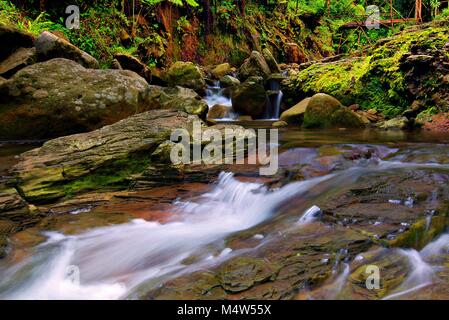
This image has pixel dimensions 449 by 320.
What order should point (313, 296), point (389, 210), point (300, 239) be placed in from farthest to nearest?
point (389, 210) < point (300, 239) < point (313, 296)

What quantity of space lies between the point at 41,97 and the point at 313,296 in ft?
20.8

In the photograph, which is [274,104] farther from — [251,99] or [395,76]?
[395,76]

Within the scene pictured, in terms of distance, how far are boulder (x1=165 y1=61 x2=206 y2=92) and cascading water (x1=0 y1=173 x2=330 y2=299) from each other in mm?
9022

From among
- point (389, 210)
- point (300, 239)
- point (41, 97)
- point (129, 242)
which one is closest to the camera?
point (300, 239)

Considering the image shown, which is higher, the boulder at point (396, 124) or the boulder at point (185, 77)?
the boulder at point (185, 77)

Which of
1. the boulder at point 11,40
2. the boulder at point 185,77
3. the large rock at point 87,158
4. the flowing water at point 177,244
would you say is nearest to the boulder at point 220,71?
the boulder at point 185,77

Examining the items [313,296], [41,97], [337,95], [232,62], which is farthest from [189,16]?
[313,296]

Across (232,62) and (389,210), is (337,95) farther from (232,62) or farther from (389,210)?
(232,62)

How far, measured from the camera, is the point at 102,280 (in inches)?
112

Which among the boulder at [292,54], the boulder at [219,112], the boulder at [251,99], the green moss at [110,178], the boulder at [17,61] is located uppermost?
the boulder at [292,54]

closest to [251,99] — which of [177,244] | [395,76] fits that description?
[395,76]

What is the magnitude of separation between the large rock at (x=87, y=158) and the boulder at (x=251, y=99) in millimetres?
6115

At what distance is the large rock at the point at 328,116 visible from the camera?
8.67m

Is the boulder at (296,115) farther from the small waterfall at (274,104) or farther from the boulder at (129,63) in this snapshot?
the boulder at (129,63)
